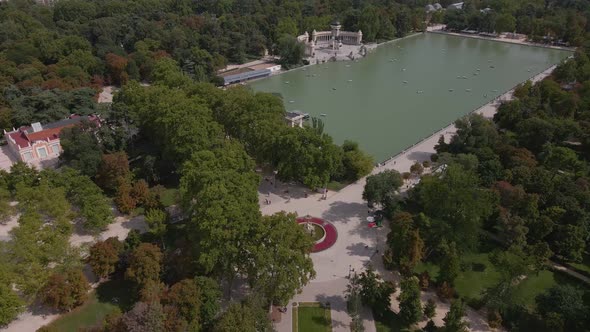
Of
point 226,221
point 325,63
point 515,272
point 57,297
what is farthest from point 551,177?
point 325,63

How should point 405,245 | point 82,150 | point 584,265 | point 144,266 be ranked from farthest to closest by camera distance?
point 82,150 < point 584,265 < point 405,245 < point 144,266

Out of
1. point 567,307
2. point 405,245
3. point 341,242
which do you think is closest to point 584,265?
point 567,307

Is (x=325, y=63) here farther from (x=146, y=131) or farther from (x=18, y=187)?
(x=18, y=187)

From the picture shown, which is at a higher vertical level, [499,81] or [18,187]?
[18,187]

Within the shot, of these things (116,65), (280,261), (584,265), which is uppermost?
(116,65)

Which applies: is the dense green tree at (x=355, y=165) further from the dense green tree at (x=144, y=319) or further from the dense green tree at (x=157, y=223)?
the dense green tree at (x=144, y=319)

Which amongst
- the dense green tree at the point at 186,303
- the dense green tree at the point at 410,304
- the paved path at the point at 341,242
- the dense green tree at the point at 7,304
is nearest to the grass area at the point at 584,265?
the paved path at the point at 341,242

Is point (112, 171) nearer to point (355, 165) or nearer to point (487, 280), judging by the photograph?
point (355, 165)
